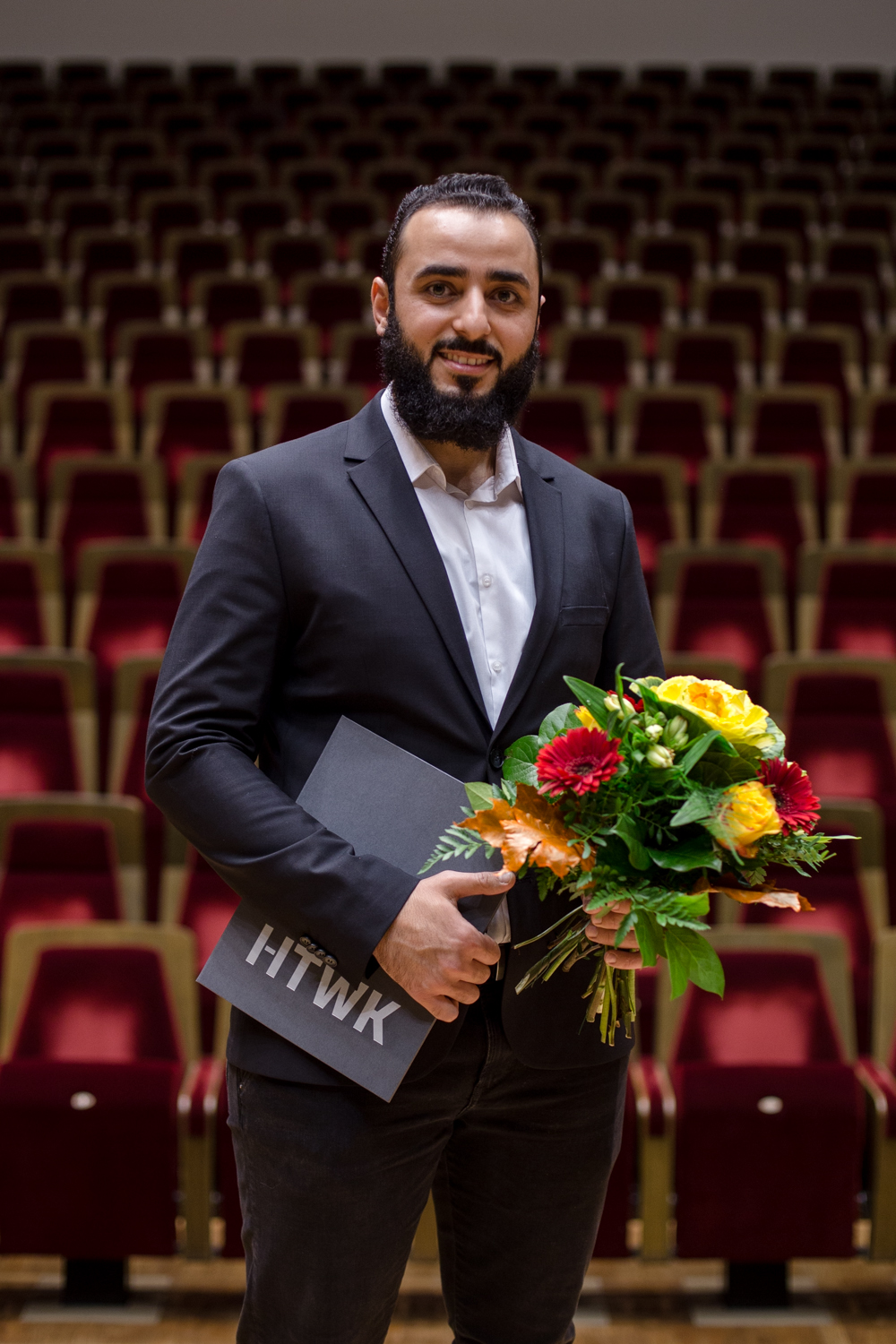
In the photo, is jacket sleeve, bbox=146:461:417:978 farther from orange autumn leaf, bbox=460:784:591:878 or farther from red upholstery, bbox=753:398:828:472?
red upholstery, bbox=753:398:828:472

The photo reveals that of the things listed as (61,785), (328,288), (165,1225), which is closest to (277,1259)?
(165,1225)

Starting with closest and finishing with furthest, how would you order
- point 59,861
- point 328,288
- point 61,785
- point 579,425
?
1. point 59,861
2. point 61,785
3. point 579,425
4. point 328,288

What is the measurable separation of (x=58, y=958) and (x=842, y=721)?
Result: 1.57ft

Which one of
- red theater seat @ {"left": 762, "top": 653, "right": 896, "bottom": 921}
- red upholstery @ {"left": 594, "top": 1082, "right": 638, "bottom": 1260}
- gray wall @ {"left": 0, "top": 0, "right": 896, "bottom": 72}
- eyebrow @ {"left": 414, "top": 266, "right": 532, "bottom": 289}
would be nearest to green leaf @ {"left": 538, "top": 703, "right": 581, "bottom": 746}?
eyebrow @ {"left": 414, "top": 266, "right": 532, "bottom": 289}

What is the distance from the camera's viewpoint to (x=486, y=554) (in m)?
0.36

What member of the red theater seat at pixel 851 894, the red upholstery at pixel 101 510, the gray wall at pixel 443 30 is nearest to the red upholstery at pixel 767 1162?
the red theater seat at pixel 851 894

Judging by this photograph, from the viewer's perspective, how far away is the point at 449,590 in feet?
1.14

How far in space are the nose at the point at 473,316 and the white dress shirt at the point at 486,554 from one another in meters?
0.03

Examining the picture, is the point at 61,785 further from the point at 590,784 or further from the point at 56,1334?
the point at 590,784

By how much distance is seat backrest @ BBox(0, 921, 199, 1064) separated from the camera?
65 cm

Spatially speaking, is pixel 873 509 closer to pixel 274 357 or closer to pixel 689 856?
pixel 274 357

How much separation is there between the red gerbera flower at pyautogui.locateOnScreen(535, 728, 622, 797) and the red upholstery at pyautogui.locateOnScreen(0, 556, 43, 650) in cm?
77

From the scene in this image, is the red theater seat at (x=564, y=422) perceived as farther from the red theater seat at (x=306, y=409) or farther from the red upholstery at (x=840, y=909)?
the red upholstery at (x=840, y=909)

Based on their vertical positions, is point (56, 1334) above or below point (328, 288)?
below
